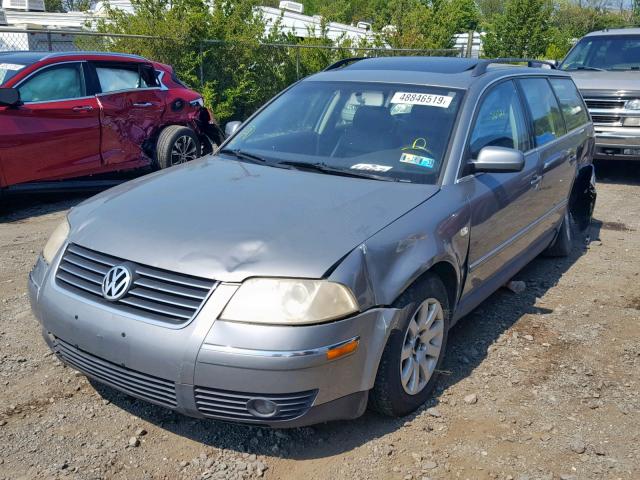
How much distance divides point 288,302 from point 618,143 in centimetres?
843

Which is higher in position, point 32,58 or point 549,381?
point 32,58

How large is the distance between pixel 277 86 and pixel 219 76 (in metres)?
1.65

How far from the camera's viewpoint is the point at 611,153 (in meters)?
10.0

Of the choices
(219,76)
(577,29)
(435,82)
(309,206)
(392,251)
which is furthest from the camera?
(577,29)

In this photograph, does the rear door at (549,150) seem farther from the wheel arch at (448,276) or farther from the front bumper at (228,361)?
the front bumper at (228,361)

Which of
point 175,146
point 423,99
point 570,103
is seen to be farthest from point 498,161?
point 175,146

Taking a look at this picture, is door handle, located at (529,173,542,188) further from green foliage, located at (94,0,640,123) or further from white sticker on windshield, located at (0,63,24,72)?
green foliage, located at (94,0,640,123)

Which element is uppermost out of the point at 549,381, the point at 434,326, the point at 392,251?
the point at 392,251

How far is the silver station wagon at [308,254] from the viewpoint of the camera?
2889 mm

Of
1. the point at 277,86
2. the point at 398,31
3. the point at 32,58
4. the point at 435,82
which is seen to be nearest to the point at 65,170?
the point at 32,58

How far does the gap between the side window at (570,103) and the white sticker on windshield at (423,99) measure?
208cm

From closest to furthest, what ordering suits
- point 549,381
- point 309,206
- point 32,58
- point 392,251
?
point 392,251 < point 309,206 < point 549,381 < point 32,58

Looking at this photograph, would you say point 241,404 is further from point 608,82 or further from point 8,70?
point 608,82

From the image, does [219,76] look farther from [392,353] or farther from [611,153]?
[392,353]
